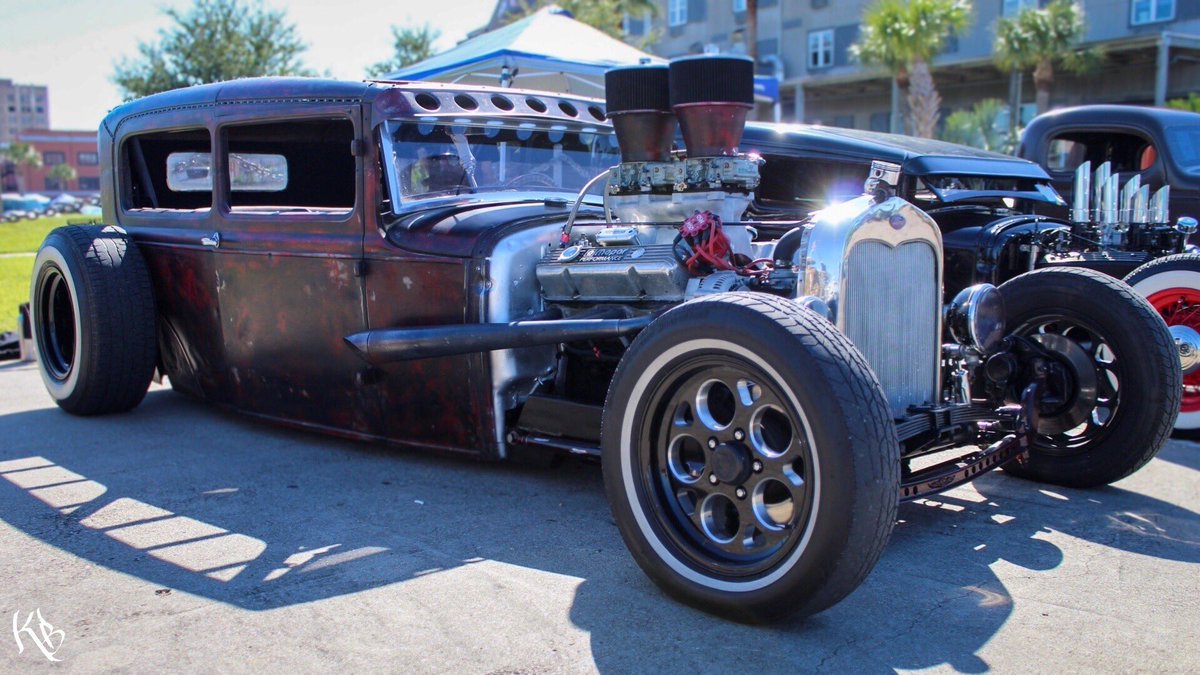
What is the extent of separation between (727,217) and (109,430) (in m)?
3.41

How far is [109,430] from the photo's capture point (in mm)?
5305

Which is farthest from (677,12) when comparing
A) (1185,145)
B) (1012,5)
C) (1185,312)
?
(1185,312)

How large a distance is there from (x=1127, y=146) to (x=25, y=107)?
17745 cm

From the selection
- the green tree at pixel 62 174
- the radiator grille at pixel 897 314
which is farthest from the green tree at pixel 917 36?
the green tree at pixel 62 174

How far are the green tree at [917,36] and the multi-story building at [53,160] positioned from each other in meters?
92.5

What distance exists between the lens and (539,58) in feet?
35.5

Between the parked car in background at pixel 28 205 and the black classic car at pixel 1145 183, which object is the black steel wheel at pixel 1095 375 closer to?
the black classic car at pixel 1145 183

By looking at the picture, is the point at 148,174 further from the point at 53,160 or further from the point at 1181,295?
the point at 53,160

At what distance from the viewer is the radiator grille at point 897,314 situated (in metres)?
3.38

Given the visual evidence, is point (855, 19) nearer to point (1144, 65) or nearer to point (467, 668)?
point (1144, 65)

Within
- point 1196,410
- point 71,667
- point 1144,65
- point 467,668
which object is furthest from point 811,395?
point 1144,65

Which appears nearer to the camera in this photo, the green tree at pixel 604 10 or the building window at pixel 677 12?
the green tree at pixel 604 10

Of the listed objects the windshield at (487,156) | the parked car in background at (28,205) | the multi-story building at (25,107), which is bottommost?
the parked car in background at (28,205)

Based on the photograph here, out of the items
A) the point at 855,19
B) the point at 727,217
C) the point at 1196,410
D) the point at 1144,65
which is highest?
the point at 855,19
